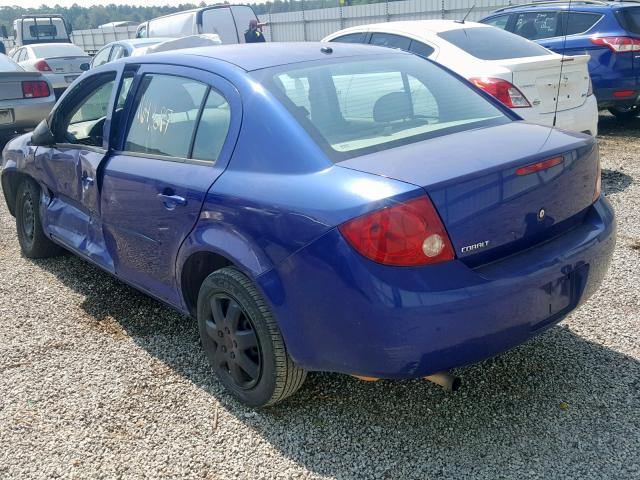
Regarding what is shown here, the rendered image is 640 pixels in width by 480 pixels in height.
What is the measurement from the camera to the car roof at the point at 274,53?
3.24 m

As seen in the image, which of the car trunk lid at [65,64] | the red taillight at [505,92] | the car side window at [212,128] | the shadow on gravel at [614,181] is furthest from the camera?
the car trunk lid at [65,64]

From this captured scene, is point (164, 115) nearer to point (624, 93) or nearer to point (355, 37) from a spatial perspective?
point (355, 37)

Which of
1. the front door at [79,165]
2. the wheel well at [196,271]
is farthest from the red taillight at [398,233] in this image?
the front door at [79,165]

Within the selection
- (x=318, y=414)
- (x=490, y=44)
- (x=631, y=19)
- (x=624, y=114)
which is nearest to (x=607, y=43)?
(x=631, y=19)

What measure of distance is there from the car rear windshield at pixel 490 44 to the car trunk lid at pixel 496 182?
12.3ft

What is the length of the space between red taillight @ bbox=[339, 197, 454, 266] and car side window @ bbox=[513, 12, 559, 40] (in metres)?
7.78

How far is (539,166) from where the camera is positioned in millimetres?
2662

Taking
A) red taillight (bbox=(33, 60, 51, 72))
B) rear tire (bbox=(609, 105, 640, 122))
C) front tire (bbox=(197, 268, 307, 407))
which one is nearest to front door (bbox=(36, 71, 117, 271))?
front tire (bbox=(197, 268, 307, 407))

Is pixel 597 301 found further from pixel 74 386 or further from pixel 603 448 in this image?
pixel 74 386

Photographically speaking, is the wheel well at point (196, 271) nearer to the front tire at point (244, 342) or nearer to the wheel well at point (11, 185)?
the front tire at point (244, 342)

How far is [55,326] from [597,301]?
3.27 m

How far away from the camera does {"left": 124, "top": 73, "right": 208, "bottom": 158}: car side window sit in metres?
3.27

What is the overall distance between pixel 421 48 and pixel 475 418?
484cm

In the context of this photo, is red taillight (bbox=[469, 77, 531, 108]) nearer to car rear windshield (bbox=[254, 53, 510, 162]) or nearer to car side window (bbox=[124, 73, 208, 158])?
car rear windshield (bbox=[254, 53, 510, 162])
